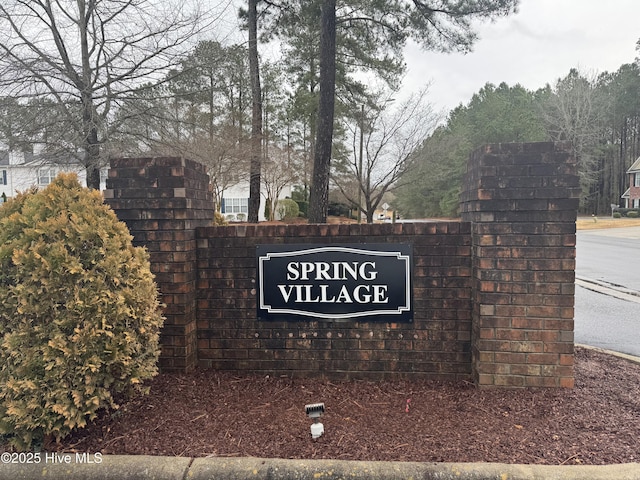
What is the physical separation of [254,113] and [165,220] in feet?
46.9

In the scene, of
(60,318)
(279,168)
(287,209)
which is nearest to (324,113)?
(60,318)

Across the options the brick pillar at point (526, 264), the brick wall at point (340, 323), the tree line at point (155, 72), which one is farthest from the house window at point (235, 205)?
the brick pillar at point (526, 264)

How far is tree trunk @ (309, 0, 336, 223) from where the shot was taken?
927 centimetres

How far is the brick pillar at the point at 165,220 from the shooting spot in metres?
3.38

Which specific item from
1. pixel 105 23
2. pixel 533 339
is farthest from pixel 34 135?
pixel 533 339

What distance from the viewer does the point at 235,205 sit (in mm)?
31750

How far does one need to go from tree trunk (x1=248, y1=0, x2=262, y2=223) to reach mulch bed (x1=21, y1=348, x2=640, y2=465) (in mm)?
10149

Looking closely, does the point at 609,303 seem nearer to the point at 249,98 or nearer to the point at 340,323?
the point at 340,323

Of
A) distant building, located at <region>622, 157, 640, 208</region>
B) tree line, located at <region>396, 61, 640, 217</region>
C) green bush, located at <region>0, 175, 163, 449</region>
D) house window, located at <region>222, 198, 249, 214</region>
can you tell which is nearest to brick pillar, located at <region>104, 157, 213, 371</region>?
green bush, located at <region>0, 175, 163, 449</region>

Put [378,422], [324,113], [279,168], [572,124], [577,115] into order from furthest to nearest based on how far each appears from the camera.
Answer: [572,124] < [577,115] < [279,168] < [324,113] < [378,422]

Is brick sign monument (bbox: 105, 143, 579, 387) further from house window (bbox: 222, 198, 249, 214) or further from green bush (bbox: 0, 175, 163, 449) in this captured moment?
house window (bbox: 222, 198, 249, 214)

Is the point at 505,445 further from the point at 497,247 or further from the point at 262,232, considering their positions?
→ the point at 262,232

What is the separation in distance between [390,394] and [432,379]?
0.42 m

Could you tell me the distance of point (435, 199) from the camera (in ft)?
146
